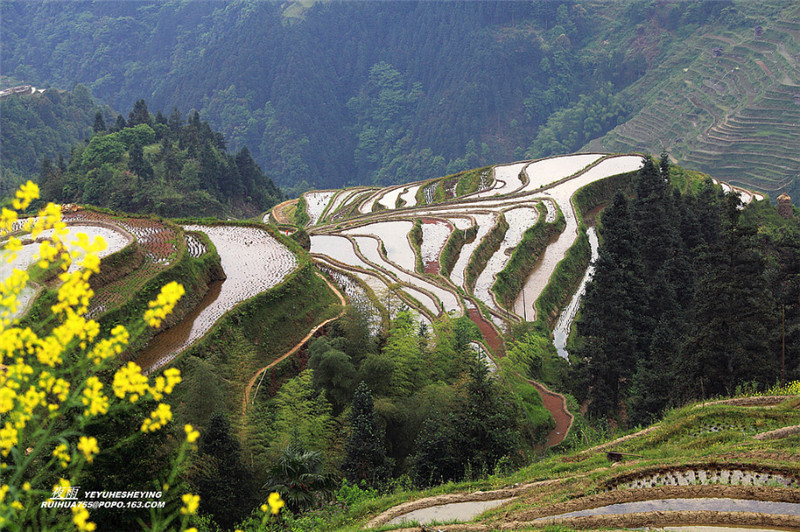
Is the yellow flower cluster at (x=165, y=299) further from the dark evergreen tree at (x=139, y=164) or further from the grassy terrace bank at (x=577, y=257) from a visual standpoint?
the dark evergreen tree at (x=139, y=164)

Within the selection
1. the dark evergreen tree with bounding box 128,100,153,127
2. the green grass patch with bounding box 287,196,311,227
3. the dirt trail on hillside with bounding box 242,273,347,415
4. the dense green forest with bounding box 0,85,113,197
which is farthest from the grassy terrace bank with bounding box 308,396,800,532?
the dense green forest with bounding box 0,85,113,197

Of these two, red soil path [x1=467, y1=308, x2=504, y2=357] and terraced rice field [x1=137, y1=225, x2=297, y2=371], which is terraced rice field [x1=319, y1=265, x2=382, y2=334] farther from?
red soil path [x1=467, y1=308, x2=504, y2=357]

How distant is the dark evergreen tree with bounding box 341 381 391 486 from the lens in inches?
523

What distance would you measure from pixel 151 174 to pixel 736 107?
73419mm

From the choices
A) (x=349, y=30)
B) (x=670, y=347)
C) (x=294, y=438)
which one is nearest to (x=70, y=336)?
(x=294, y=438)

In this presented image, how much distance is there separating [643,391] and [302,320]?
1100 cm

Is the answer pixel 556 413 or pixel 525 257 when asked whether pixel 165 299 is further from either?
pixel 525 257

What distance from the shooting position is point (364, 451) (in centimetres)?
1332

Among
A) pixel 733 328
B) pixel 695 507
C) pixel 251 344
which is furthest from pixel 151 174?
pixel 695 507

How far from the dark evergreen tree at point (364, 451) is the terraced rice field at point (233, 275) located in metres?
5.45

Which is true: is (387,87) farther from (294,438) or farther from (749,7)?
(294,438)

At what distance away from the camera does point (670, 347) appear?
2261 centimetres

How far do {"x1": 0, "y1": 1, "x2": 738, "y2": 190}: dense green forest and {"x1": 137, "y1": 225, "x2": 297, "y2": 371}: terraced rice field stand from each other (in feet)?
343

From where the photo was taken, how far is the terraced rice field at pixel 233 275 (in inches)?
670
